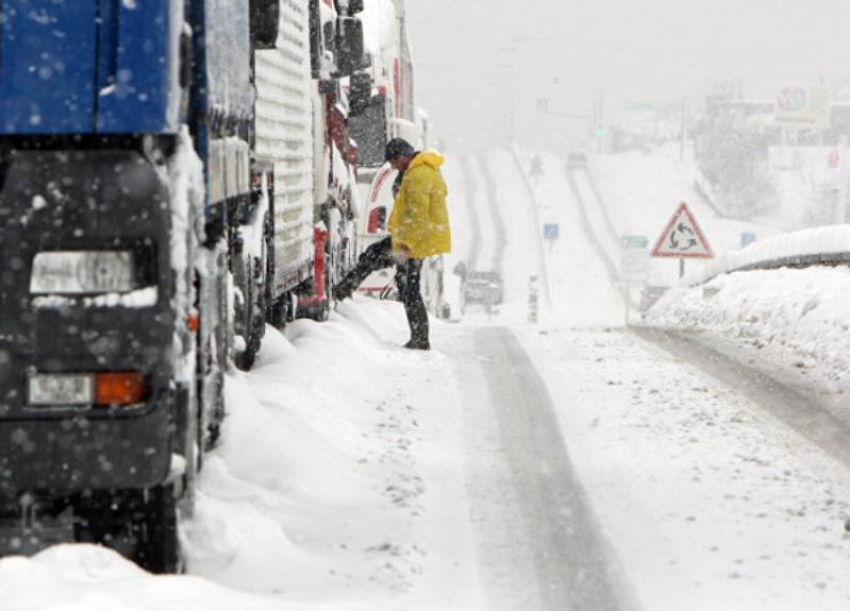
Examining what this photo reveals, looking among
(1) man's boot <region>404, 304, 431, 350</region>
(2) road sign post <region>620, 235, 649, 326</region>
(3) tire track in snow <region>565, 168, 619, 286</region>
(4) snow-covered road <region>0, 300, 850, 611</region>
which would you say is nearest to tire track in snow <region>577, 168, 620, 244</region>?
(3) tire track in snow <region>565, 168, 619, 286</region>

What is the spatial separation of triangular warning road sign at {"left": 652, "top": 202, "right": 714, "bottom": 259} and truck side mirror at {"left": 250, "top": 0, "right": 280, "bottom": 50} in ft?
59.3

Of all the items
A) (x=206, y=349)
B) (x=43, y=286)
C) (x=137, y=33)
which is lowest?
(x=206, y=349)

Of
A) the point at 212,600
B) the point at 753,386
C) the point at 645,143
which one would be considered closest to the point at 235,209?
the point at 212,600

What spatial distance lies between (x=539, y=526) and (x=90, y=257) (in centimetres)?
272

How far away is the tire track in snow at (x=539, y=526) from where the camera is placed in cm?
557

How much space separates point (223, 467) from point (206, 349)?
918 millimetres

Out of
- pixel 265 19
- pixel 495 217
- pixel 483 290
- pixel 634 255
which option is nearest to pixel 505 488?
pixel 265 19

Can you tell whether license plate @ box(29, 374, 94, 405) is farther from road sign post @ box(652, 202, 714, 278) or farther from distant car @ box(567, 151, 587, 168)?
distant car @ box(567, 151, 587, 168)

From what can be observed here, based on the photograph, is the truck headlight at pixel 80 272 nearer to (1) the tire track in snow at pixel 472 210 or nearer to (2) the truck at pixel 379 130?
(2) the truck at pixel 379 130

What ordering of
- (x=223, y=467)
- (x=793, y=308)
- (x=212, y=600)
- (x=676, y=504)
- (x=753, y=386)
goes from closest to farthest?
1. (x=212, y=600)
2. (x=223, y=467)
3. (x=676, y=504)
4. (x=753, y=386)
5. (x=793, y=308)

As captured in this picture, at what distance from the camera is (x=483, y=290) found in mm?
59781

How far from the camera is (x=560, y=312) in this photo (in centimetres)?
6028

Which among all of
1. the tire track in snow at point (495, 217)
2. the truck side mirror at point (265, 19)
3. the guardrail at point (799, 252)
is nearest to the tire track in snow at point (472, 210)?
the tire track in snow at point (495, 217)

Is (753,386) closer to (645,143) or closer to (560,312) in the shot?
(560,312)
